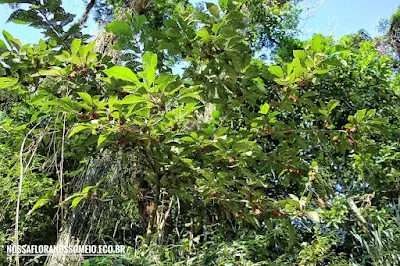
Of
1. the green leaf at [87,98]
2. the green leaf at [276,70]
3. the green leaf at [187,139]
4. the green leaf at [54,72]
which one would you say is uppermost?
the green leaf at [54,72]

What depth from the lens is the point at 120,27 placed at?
4.64 ft

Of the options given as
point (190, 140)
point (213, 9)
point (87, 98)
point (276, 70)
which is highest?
point (213, 9)

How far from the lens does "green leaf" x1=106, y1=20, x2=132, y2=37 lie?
1.40 m

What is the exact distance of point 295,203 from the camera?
150 centimetres

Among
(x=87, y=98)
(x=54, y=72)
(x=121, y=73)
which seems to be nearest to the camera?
(x=121, y=73)

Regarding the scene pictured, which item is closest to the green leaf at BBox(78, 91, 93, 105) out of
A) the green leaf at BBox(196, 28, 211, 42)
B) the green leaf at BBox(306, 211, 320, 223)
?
the green leaf at BBox(196, 28, 211, 42)

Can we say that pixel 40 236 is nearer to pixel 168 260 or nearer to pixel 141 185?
pixel 141 185

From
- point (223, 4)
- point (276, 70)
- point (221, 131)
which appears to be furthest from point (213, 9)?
point (221, 131)

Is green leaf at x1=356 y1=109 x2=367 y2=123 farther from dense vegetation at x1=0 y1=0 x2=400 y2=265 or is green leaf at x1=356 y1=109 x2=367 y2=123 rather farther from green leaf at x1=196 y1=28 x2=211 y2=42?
green leaf at x1=196 y1=28 x2=211 y2=42

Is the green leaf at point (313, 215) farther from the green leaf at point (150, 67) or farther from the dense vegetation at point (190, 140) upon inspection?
the green leaf at point (150, 67)

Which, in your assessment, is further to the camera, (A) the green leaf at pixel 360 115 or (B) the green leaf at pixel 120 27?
(A) the green leaf at pixel 360 115

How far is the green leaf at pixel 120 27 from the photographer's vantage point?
140cm

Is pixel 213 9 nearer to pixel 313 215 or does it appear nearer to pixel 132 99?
pixel 132 99

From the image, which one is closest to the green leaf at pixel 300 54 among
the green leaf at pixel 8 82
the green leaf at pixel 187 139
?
the green leaf at pixel 187 139
